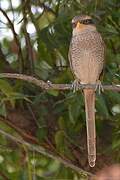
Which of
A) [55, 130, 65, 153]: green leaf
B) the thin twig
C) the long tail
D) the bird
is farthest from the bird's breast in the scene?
the thin twig

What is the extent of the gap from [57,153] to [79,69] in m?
0.54

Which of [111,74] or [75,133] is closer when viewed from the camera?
[111,74]

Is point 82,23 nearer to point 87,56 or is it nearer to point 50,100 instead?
point 87,56

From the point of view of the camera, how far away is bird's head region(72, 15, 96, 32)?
2510mm

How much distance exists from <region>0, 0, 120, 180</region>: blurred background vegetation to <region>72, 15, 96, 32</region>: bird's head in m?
0.04

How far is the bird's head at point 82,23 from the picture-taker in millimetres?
2510

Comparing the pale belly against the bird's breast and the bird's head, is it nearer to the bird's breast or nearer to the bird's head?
the bird's breast

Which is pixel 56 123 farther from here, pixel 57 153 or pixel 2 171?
pixel 2 171

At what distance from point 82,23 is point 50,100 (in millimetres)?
499

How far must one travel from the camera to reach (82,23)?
2.57 m

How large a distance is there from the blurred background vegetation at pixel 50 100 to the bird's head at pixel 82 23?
4 centimetres

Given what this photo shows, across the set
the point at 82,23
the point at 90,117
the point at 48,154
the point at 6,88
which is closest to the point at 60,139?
the point at 48,154

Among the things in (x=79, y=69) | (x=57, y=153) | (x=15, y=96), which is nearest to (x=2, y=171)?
(x=57, y=153)

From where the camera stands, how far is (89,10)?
8.49ft
